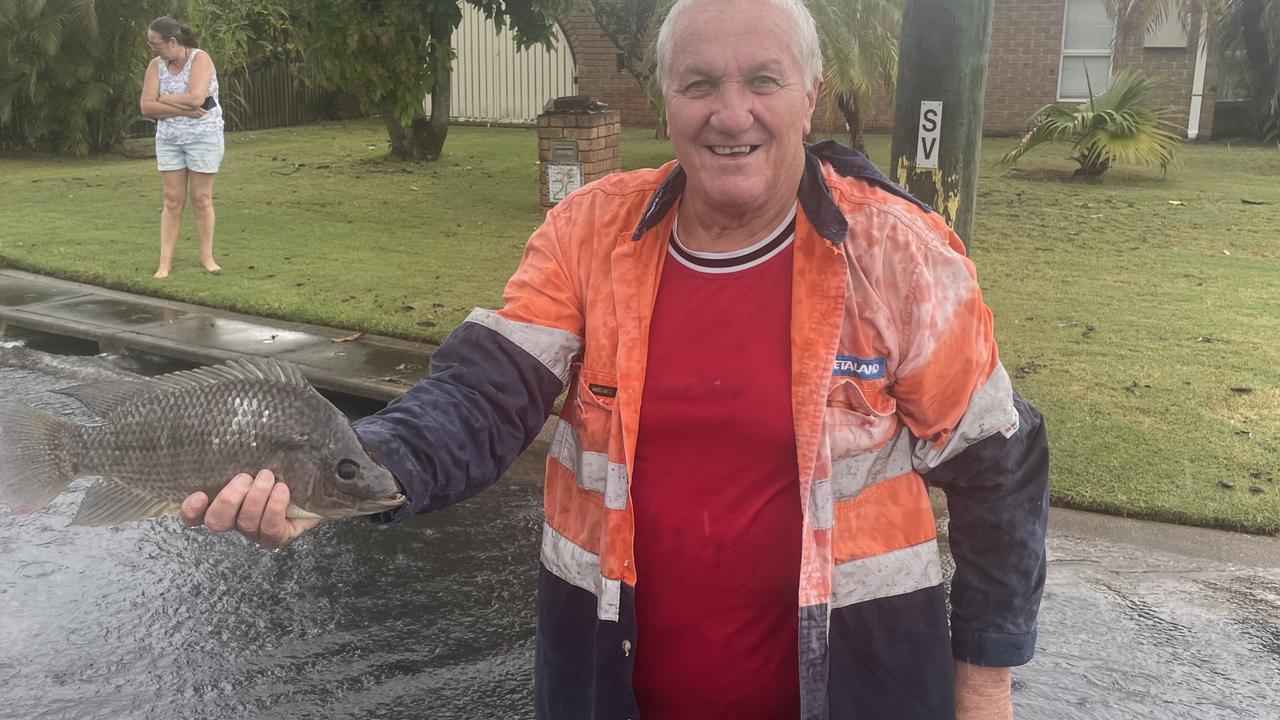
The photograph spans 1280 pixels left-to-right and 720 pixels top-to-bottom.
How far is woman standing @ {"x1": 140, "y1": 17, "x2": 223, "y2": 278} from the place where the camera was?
10.1 metres

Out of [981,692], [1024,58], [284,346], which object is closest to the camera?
[981,692]

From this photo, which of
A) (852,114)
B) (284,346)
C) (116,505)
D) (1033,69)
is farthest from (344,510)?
(1033,69)

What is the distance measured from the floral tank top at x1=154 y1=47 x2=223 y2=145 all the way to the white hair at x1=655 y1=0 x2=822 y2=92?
869 centimetres

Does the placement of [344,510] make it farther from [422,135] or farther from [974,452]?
[422,135]

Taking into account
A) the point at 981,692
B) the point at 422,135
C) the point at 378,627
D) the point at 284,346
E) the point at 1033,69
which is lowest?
the point at 378,627

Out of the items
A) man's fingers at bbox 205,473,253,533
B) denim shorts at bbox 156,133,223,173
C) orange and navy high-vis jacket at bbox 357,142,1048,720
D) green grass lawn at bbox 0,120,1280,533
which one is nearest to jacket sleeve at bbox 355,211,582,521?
orange and navy high-vis jacket at bbox 357,142,1048,720

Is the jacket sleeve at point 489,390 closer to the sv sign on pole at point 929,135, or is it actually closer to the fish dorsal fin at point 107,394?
the fish dorsal fin at point 107,394

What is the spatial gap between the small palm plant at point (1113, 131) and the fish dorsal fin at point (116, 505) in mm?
14463

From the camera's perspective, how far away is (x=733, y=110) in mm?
2248

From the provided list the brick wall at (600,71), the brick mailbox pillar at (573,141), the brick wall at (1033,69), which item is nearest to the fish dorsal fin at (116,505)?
the brick mailbox pillar at (573,141)

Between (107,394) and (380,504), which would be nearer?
(380,504)

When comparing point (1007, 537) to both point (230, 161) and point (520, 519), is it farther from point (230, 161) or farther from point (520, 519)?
point (230, 161)

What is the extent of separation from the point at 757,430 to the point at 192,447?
0.94 meters

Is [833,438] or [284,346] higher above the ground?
[833,438]
